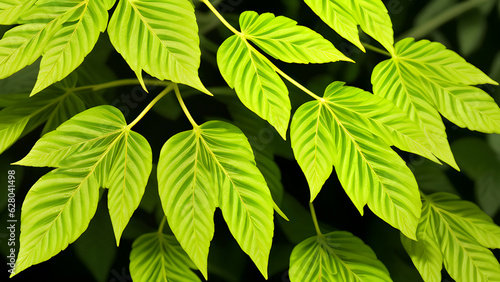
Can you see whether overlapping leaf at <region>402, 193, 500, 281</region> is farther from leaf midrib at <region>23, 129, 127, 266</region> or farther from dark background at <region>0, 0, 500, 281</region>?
→ leaf midrib at <region>23, 129, 127, 266</region>

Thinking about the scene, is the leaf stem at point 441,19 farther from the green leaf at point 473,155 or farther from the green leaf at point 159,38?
the green leaf at point 159,38

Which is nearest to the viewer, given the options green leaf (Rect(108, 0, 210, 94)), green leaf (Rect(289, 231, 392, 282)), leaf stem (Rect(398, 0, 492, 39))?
green leaf (Rect(108, 0, 210, 94))

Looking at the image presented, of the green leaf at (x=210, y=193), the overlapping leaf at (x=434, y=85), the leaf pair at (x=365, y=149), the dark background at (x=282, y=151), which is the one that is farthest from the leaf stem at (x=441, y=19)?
the green leaf at (x=210, y=193)

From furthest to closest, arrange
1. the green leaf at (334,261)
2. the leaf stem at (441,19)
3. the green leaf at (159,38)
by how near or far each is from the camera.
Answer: the leaf stem at (441,19) → the green leaf at (334,261) → the green leaf at (159,38)

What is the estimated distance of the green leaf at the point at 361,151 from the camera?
0.43 metres

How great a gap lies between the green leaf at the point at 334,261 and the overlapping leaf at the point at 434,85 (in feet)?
0.59

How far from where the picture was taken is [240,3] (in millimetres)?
595

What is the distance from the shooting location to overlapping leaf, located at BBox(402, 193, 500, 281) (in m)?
0.52

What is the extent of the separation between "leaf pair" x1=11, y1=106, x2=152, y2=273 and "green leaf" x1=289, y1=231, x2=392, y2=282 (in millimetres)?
210

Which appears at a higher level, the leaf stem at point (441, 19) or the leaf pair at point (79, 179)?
the leaf stem at point (441, 19)

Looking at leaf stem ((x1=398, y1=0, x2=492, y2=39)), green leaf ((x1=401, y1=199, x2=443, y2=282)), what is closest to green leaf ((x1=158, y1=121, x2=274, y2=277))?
green leaf ((x1=401, y1=199, x2=443, y2=282))

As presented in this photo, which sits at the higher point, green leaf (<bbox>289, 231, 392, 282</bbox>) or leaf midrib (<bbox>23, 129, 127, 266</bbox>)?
leaf midrib (<bbox>23, 129, 127, 266</bbox>)

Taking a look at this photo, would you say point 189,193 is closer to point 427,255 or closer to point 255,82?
point 255,82

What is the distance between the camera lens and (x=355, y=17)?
0.45m
